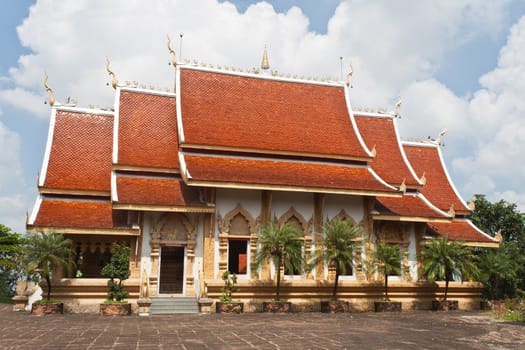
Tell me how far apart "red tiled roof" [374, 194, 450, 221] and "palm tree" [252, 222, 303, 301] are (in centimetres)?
365

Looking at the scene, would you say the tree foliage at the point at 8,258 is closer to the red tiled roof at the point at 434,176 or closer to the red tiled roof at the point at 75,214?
the red tiled roof at the point at 75,214

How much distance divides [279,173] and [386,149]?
5.87 m

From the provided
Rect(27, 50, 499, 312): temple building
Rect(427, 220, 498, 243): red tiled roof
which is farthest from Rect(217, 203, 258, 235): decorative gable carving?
Rect(427, 220, 498, 243): red tiled roof

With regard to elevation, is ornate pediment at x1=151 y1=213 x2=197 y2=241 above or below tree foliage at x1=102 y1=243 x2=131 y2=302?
above

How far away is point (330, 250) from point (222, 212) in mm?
3465

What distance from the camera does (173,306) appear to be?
14117 mm

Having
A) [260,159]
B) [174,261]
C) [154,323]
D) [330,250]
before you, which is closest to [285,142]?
[260,159]

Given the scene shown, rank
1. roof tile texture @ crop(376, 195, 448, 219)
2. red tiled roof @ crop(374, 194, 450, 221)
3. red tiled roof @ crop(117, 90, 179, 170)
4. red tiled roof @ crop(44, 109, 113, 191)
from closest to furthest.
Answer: red tiled roof @ crop(44, 109, 113, 191) → red tiled roof @ crop(117, 90, 179, 170) → red tiled roof @ crop(374, 194, 450, 221) → roof tile texture @ crop(376, 195, 448, 219)

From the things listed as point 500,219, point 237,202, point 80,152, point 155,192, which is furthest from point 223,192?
point 500,219

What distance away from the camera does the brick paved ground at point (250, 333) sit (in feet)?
25.6

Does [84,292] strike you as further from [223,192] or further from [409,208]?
[409,208]

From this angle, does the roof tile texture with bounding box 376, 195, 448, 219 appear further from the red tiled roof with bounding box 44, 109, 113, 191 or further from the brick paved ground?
the red tiled roof with bounding box 44, 109, 113, 191

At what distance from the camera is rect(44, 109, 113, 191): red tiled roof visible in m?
15.4

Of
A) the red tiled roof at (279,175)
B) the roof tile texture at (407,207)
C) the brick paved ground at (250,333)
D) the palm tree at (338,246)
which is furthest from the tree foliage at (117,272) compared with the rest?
the roof tile texture at (407,207)
